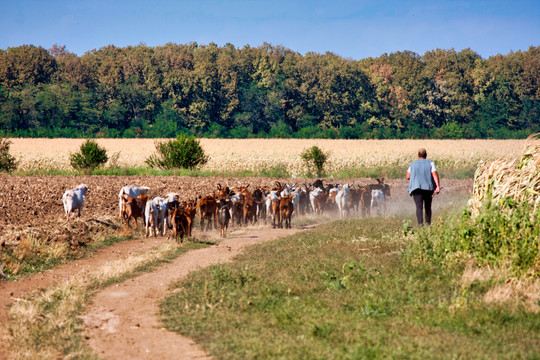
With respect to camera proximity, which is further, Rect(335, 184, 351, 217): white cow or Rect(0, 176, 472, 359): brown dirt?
Rect(335, 184, 351, 217): white cow

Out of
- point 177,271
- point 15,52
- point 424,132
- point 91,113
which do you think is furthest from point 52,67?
point 177,271

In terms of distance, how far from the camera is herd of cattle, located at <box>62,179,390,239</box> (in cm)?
1450

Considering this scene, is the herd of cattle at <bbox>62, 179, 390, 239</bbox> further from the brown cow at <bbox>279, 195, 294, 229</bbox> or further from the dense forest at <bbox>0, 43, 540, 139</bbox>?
the dense forest at <bbox>0, 43, 540, 139</bbox>

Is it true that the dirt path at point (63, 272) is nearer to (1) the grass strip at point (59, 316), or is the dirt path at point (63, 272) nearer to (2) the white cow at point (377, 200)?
(1) the grass strip at point (59, 316)

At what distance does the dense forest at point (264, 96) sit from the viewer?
73000mm

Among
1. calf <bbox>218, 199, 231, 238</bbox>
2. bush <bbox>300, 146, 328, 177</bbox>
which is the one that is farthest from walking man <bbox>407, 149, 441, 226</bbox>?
bush <bbox>300, 146, 328, 177</bbox>

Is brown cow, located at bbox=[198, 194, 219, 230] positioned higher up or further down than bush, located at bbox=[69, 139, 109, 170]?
further down

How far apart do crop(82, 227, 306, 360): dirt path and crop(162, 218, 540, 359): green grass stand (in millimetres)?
233

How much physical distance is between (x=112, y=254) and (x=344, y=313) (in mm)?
7264

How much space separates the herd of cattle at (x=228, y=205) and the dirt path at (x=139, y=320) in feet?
9.64

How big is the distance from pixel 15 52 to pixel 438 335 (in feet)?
261

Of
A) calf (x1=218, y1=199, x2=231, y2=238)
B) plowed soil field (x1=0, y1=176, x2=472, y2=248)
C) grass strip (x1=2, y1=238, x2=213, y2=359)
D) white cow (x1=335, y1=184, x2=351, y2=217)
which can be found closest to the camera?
grass strip (x1=2, y1=238, x2=213, y2=359)

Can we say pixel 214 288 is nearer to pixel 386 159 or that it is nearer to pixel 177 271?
pixel 177 271

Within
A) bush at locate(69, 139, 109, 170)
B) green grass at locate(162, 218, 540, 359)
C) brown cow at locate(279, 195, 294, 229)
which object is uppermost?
bush at locate(69, 139, 109, 170)
